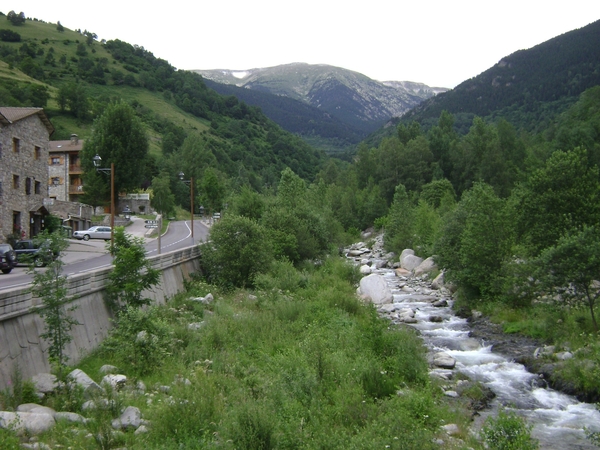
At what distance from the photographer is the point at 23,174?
156 feet

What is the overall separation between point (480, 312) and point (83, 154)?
6221cm

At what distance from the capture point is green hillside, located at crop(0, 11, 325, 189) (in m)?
121

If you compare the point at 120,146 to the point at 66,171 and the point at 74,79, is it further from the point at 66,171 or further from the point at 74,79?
the point at 74,79

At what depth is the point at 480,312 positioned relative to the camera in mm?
29938

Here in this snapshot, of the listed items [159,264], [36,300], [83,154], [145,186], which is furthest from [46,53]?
[36,300]

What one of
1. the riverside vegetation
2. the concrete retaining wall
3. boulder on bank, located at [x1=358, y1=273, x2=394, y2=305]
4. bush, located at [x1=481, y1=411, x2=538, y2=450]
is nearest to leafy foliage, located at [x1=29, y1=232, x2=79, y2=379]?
the concrete retaining wall

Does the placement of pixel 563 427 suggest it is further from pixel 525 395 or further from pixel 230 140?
pixel 230 140

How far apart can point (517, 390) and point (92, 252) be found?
37487 millimetres

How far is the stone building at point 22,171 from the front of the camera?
4431cm

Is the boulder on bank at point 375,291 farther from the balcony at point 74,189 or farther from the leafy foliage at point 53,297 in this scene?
the balcony at point 74,189

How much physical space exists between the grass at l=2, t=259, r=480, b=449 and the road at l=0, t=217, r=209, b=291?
4242 mm

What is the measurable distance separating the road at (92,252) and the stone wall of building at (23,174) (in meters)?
4.56

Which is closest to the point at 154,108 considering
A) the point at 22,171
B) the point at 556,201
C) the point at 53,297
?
the point at 22,171

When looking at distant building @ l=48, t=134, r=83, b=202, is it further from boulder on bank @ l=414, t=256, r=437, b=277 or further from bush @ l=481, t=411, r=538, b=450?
bush @ l=481, t=411, r=538, b=450
